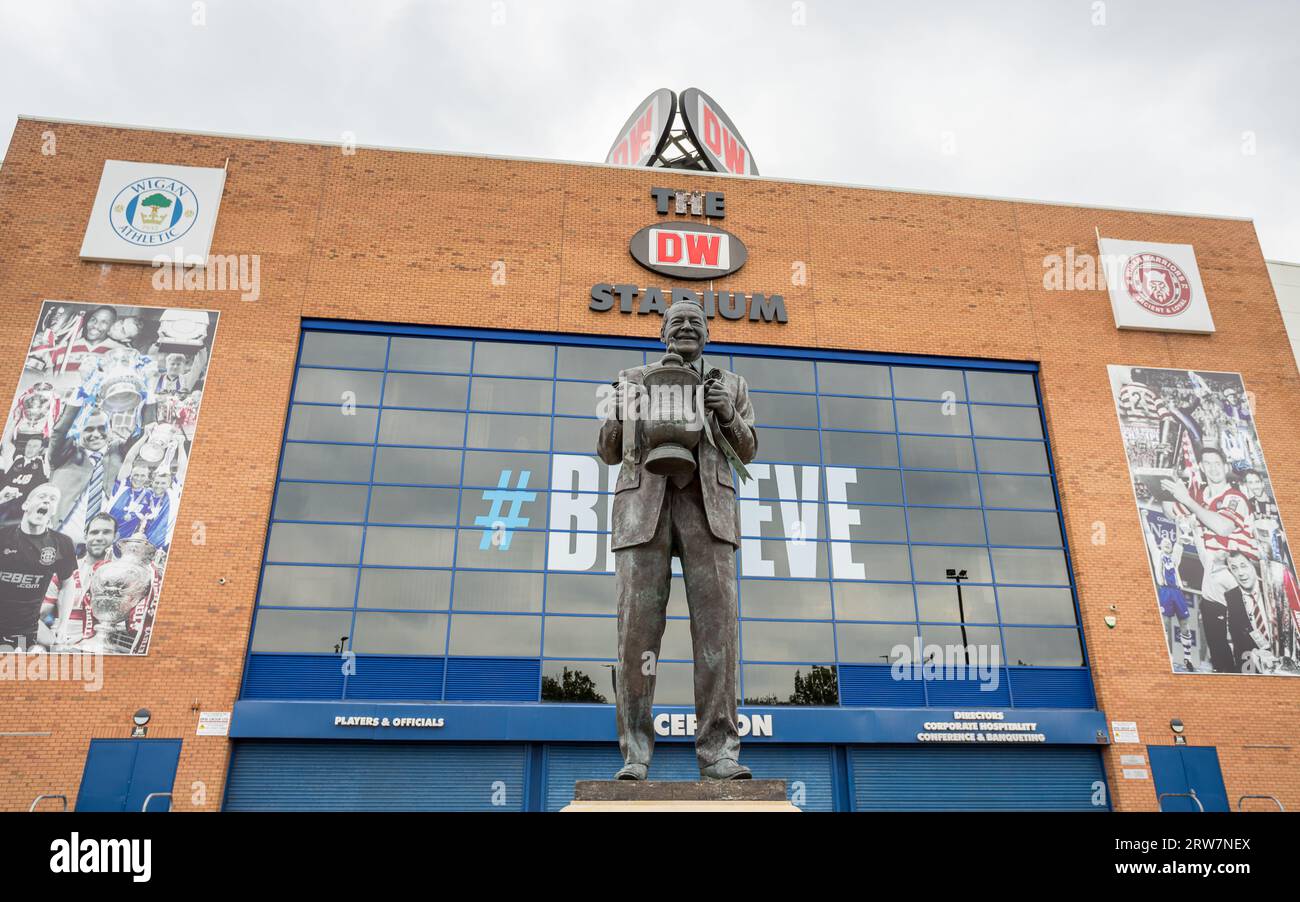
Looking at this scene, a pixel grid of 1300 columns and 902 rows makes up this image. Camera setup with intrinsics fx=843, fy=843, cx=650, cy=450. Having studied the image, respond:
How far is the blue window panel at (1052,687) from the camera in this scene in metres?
17.3

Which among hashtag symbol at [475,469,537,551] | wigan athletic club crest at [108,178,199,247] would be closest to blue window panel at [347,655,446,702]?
hashtag symbol at [475,469,537,551]

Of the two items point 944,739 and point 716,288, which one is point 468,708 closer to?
point 944,739

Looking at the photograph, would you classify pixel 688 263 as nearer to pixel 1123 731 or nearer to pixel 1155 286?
pixel 1155 286

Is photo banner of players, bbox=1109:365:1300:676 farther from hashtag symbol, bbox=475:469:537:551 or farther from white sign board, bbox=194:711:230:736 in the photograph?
white sign board, bbox=194:711:230:736

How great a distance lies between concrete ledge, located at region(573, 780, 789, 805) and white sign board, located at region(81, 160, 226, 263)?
1777 cm

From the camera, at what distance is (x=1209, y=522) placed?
1880cm

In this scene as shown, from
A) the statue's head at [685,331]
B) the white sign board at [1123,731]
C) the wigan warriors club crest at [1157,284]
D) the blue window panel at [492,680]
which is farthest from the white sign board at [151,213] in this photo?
the wigan warriors club crest at [1157,284]

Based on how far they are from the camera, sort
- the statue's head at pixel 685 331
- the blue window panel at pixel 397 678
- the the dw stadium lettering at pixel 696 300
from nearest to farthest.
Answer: the statue's head at pixel 685 331 → the blue window panel at pixel 397 678 → the the dw stadium lettering at pixel 696 300

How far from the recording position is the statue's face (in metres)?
5.72

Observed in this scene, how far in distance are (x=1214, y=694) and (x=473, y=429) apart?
1643 centimetres

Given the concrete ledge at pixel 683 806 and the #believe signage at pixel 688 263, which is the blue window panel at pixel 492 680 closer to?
the #believe signage at pixel 688 263

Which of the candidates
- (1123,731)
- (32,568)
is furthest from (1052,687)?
(32,568)

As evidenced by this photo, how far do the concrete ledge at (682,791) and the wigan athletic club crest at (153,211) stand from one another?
1826 cm
